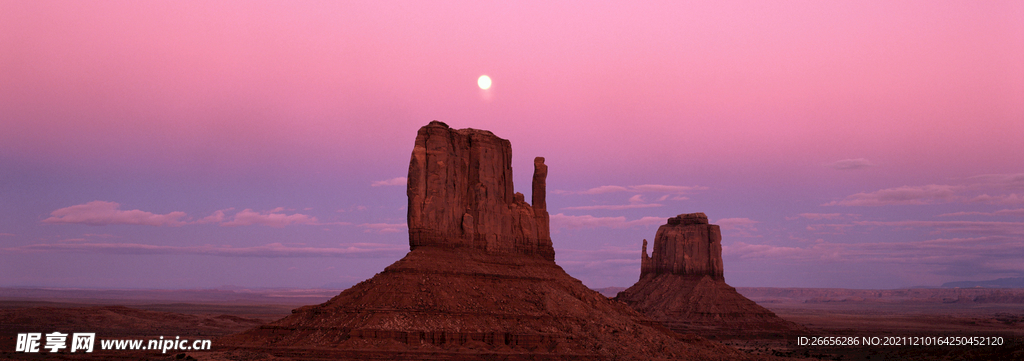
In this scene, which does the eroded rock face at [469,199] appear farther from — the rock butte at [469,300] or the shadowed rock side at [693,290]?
the shadowed rock side at [693,290]

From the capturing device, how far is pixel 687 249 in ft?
588

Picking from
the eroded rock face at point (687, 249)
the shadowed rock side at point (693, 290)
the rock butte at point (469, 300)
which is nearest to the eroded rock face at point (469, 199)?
the rock butte at point (469, 300)

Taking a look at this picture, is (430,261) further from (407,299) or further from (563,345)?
(563,345)

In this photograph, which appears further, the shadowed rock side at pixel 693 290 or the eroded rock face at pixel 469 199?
the shadowed rock side at pixel 693 290

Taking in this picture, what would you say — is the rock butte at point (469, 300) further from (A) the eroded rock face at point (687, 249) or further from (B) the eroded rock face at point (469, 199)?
(A) the eroded rock face at point (687, 249)

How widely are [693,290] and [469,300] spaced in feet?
325

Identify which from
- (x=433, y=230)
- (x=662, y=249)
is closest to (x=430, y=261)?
(x=433, y=230)

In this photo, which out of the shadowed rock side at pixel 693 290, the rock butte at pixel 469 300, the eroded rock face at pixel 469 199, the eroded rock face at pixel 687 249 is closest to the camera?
the rock butte at pixel 469 300

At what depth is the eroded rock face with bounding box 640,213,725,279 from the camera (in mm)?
176875

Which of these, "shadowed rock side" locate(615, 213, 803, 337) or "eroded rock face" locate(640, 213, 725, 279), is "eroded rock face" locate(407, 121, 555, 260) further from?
"eroded rock face" locate(640, 213, 725, 279)

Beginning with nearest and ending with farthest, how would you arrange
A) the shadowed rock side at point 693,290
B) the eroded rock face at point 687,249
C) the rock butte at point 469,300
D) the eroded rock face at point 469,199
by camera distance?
the rock butte at point 469,300
the eroded rock face at point 469,199
the shadowed rock side at point 693,290
the eroded rock face at point 687,249

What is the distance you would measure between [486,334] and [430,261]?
9.86 m

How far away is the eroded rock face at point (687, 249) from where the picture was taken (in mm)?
176875

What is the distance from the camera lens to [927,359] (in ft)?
334
